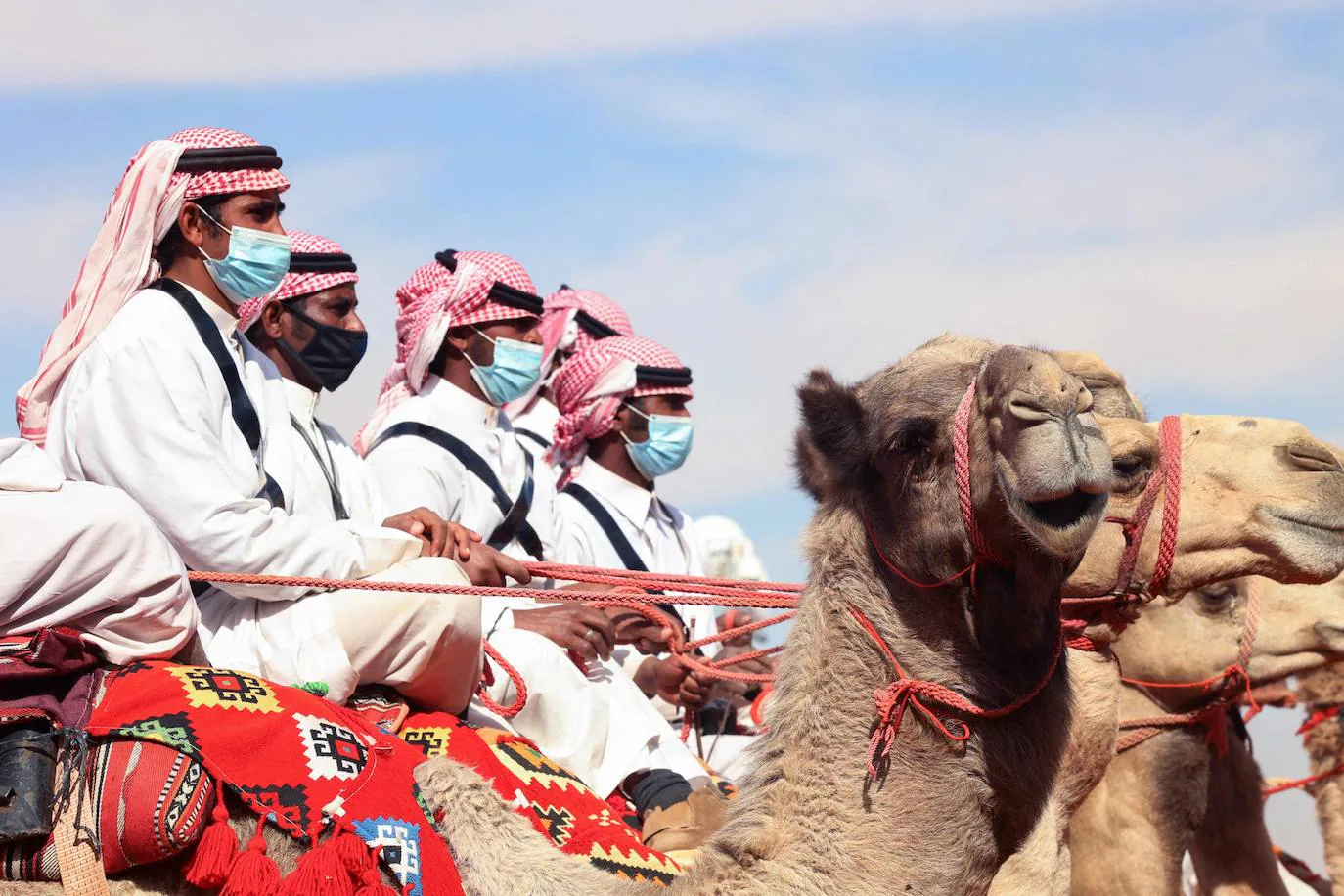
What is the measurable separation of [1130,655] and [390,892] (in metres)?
2.99

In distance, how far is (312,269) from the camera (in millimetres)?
6750

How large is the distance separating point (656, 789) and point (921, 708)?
226 cm

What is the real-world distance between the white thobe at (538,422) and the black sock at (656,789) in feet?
13.1

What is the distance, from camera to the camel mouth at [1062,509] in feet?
10.1

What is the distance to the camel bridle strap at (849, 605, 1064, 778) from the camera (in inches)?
130

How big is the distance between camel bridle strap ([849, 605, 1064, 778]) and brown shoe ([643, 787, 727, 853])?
1.83 m

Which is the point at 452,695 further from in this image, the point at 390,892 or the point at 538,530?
the point at 538,530

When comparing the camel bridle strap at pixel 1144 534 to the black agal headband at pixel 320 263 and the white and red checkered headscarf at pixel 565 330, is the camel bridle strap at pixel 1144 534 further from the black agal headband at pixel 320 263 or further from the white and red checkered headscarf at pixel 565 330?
the white and red checkered headscarf at pixel 565 330

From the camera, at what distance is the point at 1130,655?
5.59m

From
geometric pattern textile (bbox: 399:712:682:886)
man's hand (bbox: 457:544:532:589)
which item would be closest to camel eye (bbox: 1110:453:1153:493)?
geometric pattern textile (bbox: 399:712:682:886)

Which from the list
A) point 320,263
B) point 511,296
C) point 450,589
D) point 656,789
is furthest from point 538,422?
point 450,589

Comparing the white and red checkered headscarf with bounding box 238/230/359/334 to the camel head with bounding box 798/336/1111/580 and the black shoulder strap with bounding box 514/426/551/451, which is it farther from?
the camel head with bounding box 798/336/1111/580

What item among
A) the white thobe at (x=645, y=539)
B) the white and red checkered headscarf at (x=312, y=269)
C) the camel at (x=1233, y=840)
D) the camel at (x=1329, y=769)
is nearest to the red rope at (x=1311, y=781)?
the camel at (x=1329, y=769)

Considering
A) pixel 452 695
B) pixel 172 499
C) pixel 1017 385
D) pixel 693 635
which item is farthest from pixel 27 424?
pixel 693 635
